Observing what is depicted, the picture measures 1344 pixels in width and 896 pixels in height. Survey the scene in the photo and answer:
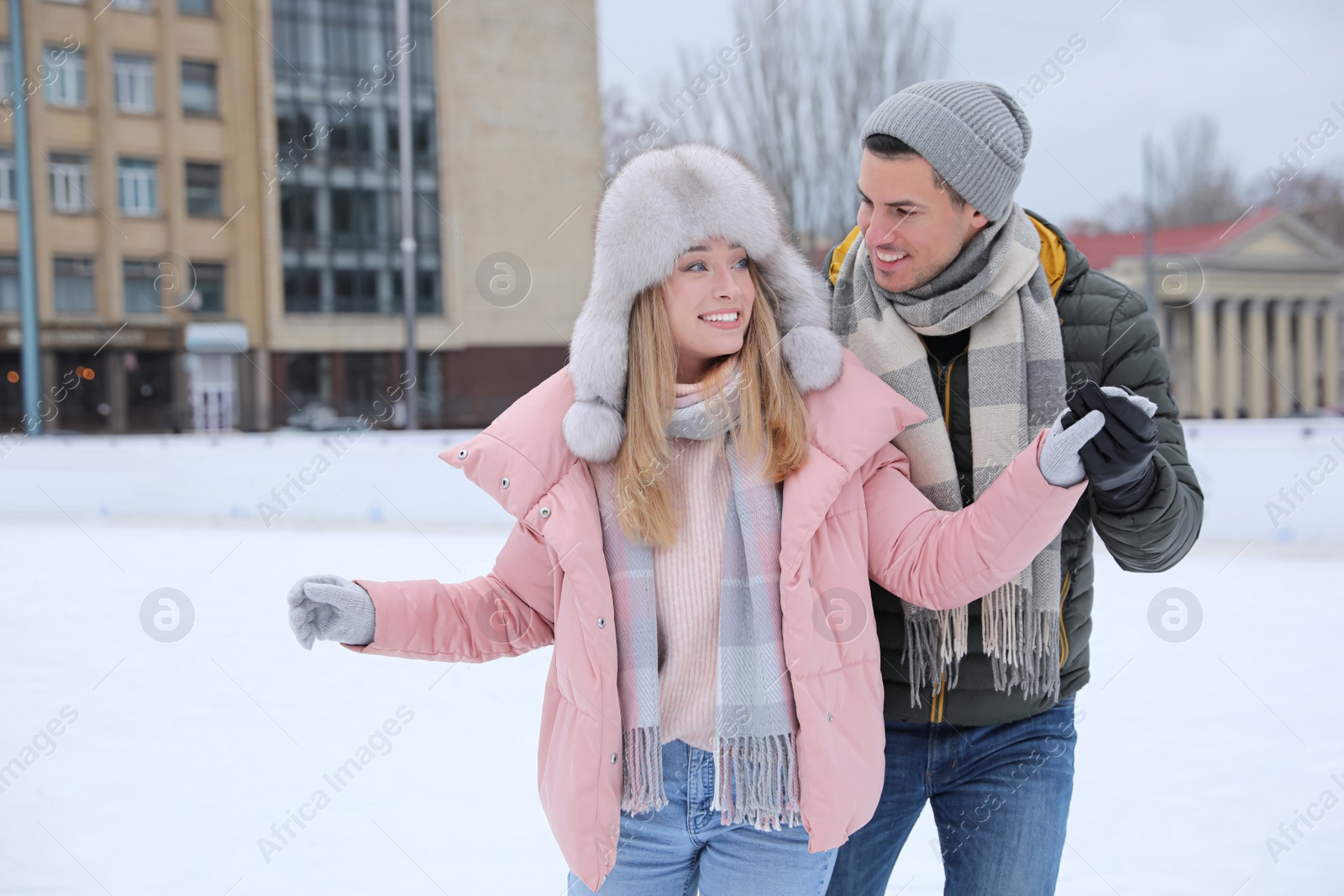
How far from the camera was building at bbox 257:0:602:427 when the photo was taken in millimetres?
25797

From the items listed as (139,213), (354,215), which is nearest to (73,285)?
(139,213)

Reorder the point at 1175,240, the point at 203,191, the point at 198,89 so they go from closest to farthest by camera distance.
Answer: the point at 198,89
the point at 203,191
the point at 1175,240

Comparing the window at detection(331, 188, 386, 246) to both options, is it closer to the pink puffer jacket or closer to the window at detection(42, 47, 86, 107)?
the window at detection(42, 47, 86, 107)

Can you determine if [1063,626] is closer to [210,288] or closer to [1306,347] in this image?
[210,288]

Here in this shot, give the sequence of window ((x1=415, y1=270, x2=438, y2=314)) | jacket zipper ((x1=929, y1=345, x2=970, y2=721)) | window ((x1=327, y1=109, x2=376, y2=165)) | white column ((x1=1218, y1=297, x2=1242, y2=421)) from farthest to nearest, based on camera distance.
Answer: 1. window ((x1=415, y1=270, x2=438, y2=314))
2. window ((x1=327, y1=109, x2=376, y2=165))
3. white column ((x1=1218, y1=297, x2=1242, y2=421))
4. jacket zipper ((x1=929, y1=345, x2=970, y2=721))

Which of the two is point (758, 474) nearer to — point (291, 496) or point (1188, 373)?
point (291, 496)

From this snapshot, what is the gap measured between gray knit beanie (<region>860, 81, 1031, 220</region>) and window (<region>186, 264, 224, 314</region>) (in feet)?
86.0

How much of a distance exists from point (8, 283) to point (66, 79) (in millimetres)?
4939

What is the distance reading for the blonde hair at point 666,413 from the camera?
57.2 inches

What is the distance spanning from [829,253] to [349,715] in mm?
3161

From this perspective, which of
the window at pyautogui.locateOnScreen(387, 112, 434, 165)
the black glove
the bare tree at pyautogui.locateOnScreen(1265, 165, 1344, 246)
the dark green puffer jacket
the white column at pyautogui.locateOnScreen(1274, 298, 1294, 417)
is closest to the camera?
the black glove

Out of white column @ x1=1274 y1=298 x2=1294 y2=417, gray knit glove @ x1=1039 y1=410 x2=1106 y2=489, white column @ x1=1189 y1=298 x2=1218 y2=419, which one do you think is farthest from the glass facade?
gray knit glove @ x1=1039 y1=410 x2=1106 y2=489

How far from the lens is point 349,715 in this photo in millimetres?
4215

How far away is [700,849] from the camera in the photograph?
1.51 m
